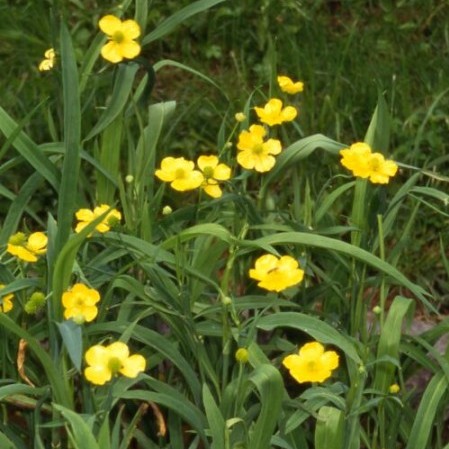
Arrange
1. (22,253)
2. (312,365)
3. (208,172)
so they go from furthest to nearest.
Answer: (208,172)
(22,253)
(312,365)

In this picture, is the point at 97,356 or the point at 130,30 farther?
the point at 130,30

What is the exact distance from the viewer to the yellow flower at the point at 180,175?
7.14ft

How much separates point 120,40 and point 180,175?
0.90ft

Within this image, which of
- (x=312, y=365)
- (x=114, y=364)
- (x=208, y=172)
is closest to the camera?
(x=114, y=364)

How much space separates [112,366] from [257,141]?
663mm

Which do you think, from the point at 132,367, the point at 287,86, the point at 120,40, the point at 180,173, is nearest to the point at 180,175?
the point at 180,173

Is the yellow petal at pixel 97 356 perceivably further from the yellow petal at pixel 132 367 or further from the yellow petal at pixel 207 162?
the yellow petal at pixel 207 162

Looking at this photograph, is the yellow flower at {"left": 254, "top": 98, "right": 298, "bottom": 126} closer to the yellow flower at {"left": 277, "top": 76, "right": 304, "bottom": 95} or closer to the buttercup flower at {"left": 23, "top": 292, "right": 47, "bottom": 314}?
Result: the yellow flower at {"left": 277, "top": 76, "right": 304, "bottom": 95}

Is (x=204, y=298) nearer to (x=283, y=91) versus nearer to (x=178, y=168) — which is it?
(x=178, y=168)

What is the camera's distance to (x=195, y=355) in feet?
6.89

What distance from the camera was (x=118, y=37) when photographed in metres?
2.24

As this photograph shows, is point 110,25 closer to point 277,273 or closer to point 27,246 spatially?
point 27,246

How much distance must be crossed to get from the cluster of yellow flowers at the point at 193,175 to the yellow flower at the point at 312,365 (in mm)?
395

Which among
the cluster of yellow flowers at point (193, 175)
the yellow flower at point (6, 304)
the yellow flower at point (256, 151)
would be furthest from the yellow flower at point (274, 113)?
the yellow flower at point (6, 304)
